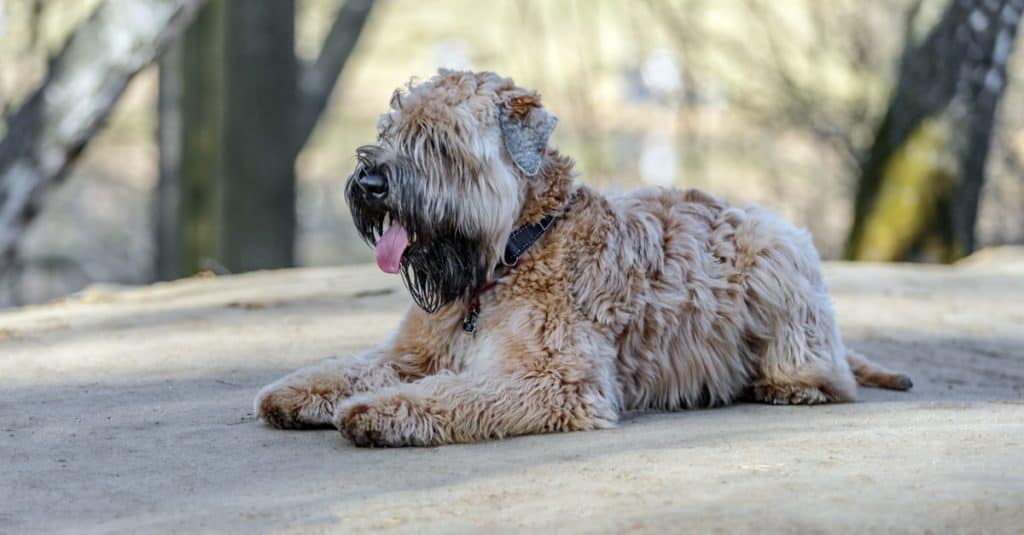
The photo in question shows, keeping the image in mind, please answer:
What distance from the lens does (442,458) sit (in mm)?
5312

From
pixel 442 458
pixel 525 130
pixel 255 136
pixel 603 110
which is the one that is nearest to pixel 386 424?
pixel 442 458

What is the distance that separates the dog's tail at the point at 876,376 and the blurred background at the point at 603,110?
6355mm

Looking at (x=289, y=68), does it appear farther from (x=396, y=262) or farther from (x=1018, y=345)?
(x=396, y=262)

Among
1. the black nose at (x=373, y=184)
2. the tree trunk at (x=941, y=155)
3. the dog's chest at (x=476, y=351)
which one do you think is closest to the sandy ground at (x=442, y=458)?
the dog's chest at (x=476, y=351)

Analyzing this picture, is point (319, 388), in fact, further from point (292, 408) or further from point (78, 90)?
point (78, 90)

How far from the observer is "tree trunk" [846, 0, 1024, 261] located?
47.0 feet

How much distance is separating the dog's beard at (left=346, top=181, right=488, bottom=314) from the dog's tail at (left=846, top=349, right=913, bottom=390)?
2144 mm

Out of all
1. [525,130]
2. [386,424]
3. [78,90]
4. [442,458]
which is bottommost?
[442,458]

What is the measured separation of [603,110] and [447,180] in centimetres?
1370

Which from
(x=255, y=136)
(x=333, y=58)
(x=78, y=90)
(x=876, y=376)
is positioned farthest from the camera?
(x=333, y=58)

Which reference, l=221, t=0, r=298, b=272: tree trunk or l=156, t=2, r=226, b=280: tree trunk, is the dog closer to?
l=221, t=0, r=298, b=272: tree trunk

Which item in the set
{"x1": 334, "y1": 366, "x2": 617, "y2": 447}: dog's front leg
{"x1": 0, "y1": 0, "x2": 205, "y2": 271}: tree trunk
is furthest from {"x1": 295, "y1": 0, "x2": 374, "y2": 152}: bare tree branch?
{"x1": 334, "y1": 366, "x2": 617, "y2": 447}: dog's front leg

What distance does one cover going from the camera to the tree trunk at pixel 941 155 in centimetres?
1432

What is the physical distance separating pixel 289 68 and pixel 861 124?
637 centimetres
